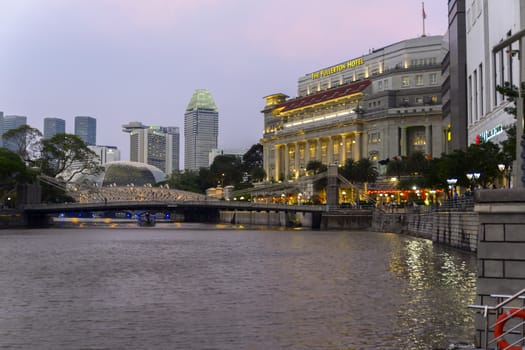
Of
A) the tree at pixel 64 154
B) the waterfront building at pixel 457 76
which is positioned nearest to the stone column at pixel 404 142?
the waterfront building at pixel 457 76

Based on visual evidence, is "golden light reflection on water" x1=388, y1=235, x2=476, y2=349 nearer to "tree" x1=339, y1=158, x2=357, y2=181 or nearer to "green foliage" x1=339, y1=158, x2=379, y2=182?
"green foliage" x1=339, y1=158, x2=379, y2=182

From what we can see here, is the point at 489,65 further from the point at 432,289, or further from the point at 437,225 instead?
the point at 432,289

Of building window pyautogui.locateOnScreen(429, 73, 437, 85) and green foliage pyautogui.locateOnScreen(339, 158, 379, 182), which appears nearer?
green foliage pyautogui.locateOnScreen(339, 158, 379, 182)

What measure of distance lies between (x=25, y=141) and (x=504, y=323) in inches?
5808

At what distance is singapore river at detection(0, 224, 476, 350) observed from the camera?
23.8 meters

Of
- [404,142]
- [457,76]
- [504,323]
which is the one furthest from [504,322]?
[404,142]

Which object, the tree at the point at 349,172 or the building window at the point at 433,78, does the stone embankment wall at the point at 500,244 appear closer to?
the tree at the point at 349,172

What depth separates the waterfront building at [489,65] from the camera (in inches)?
2972

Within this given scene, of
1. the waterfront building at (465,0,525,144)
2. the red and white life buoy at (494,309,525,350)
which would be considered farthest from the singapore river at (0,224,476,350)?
the waterfront building at (465,0,525,144)

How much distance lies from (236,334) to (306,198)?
161 metres

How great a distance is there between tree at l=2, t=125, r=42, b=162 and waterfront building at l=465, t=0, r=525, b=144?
299 ft

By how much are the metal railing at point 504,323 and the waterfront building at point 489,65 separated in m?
53.7

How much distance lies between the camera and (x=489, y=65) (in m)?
88.2

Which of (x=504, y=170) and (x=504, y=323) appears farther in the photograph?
(x=504, y=170)
